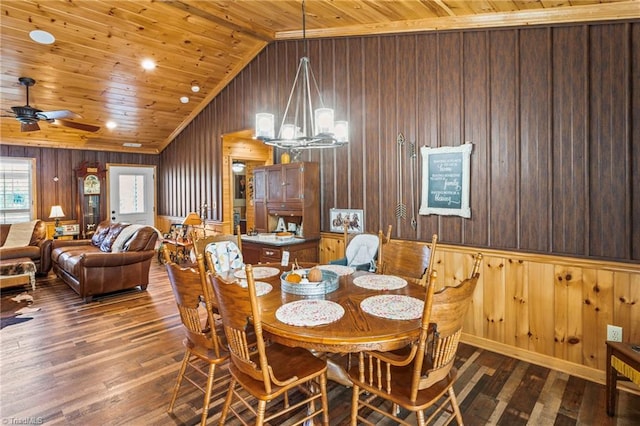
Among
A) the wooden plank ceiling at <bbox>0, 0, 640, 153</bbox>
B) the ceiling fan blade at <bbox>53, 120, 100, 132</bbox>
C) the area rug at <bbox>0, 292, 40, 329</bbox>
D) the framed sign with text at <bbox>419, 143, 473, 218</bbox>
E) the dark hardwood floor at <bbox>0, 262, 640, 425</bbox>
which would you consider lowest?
the dark hardwood floor at <bbox>0, 262, 640, 425</bbox>

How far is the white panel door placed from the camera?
801 cm

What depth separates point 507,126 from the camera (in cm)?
307

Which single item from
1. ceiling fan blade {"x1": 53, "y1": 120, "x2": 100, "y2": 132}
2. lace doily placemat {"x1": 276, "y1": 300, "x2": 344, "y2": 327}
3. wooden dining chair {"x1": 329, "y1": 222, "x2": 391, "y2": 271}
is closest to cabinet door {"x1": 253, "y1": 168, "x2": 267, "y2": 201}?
wooden dining chair {"x1": 329, "y1": 222, "x2": 391, "y2": 271}

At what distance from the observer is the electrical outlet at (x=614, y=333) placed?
2.60 m

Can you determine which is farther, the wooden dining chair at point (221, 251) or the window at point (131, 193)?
the window at point (131, 193)

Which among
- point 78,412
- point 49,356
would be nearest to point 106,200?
point 49,356

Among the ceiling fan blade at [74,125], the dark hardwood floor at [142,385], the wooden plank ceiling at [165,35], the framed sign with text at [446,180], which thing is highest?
the wooden plank ceiling at [165,35]

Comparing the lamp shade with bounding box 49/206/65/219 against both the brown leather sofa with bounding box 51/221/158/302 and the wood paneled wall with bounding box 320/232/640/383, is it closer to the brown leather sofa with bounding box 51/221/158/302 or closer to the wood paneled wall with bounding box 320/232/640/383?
the brown leather sofa with bounding box 51/221/158/302

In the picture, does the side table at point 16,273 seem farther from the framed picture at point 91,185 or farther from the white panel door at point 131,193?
the white panel door at point 131,193

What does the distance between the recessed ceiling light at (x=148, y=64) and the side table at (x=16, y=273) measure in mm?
3272

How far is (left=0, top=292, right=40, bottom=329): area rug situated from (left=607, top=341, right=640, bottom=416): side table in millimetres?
5371

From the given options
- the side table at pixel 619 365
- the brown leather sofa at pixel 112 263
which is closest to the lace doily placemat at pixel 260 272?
the side table at pixel 619 365

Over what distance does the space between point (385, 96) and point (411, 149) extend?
0.69 meters

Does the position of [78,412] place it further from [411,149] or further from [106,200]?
[106,200]
